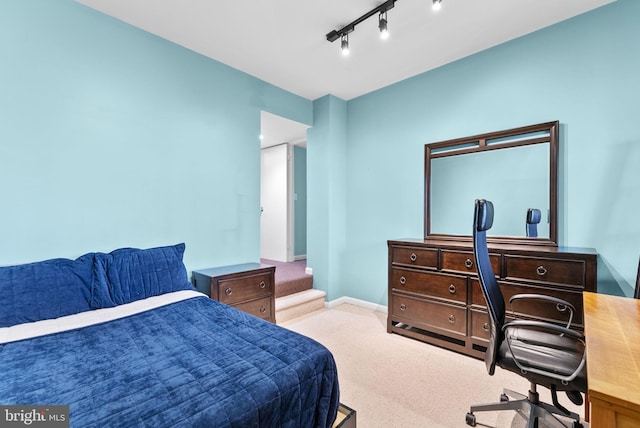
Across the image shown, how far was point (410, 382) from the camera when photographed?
216 cm

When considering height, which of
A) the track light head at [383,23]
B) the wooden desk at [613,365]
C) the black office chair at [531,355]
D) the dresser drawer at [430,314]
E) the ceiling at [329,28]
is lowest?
the dresser drawer at [430,314]

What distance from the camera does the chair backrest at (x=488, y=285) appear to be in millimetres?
1580

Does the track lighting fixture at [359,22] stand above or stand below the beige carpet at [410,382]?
above

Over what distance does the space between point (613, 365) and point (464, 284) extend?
5.71ft

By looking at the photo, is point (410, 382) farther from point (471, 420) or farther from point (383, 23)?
point (383, 23)

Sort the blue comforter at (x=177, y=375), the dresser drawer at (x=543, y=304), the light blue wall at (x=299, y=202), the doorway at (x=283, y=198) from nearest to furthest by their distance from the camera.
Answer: the blue comforter at (x=177, y=375) → the dresser drawer at (x=543, y=304) → the doorway at (x=283, y=198) → the light blue wall at (x=299, y=202)

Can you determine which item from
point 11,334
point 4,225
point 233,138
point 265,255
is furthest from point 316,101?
point 11,334

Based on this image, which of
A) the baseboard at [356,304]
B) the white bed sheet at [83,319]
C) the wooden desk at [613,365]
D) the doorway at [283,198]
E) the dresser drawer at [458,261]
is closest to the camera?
the wooden desk at [613,365]

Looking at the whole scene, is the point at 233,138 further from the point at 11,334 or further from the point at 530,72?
the point at 530,72

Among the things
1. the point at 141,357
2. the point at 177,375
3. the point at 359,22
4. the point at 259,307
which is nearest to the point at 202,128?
the point at 359,22

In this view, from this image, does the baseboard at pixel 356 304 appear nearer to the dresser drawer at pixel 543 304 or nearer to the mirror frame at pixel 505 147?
the mirror frame at pixel 505 147

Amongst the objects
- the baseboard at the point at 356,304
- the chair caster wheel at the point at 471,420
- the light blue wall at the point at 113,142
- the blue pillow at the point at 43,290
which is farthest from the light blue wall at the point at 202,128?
the chair caster wheel at the point at 471,420

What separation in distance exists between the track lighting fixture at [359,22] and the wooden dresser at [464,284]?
1.93 meters

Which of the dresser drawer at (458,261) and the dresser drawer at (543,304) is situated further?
the dresser drawer at (458,261)
